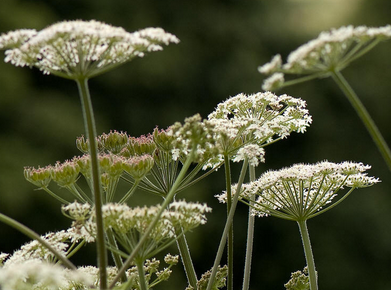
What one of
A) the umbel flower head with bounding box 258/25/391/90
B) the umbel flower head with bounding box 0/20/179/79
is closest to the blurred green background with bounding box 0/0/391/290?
the umbel flower head with bounding box 0/20/179/79

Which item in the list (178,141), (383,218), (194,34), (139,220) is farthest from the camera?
(194,34)

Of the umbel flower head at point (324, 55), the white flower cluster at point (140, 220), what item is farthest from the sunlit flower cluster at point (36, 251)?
the umbel flower head at point (324, 55)

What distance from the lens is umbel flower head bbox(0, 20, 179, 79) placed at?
1.41 meters

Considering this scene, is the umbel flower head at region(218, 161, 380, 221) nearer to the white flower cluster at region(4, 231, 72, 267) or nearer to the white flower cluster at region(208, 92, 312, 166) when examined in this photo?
the white flower cluster at region(208, 92, 312, 166)

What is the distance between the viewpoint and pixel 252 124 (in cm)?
203

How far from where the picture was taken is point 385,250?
11359mm

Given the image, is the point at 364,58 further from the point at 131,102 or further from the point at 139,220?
the point at 139,220

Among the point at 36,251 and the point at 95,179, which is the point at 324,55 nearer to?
the point at 95,179

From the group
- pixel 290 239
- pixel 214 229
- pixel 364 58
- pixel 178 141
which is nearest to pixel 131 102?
pixel 214 229

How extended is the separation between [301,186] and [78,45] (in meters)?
1.00

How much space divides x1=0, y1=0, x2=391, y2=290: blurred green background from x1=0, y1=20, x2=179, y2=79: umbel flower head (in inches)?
339

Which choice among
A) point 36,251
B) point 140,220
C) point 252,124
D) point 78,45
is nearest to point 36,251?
point 36,251

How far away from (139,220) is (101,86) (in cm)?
1024

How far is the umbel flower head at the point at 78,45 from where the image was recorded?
1406 millimetres
